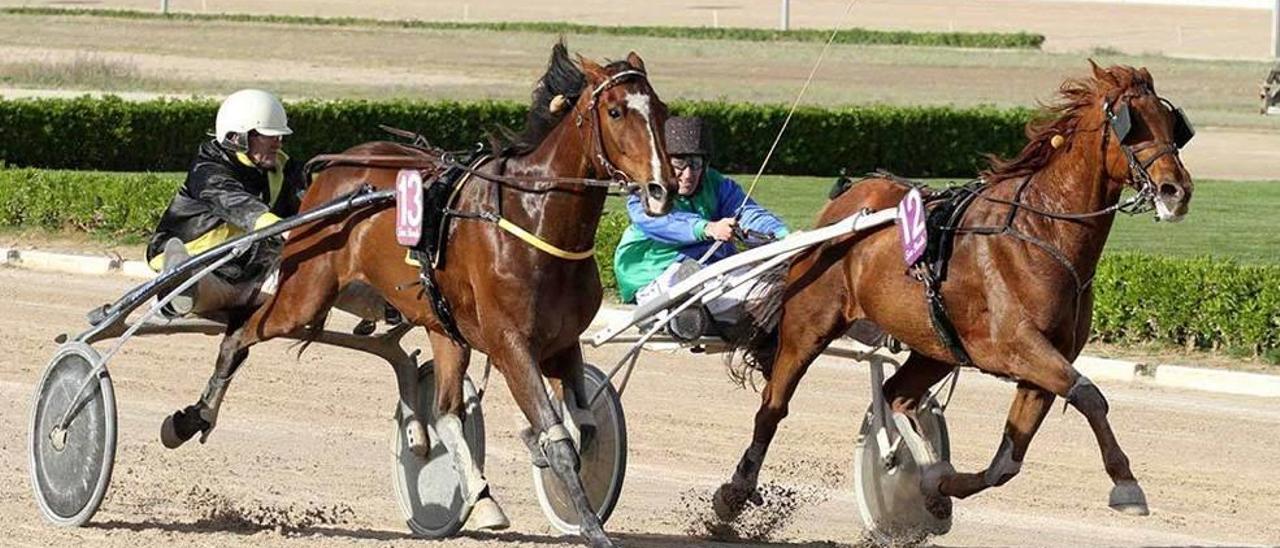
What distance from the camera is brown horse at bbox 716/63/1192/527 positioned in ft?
20.6

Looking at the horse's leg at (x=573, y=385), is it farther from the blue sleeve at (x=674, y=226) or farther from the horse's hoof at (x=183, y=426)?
the horse's hoof at (x=183, y=426)

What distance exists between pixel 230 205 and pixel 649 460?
2.29m

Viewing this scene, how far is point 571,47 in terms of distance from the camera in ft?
147

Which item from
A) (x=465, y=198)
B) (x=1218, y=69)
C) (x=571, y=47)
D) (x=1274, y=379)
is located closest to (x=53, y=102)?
(x=1274, y=379)

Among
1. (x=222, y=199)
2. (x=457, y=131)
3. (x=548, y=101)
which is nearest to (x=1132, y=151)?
(x=548, y=101)

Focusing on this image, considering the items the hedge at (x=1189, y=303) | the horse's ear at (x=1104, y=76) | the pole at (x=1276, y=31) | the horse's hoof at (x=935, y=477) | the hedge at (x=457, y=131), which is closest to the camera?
the horse's ear at (x=1104, y=76)

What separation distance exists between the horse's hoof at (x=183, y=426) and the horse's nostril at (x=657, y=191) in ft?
7.27

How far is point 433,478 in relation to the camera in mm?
7168

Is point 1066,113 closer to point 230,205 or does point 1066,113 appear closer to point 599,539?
point 599,539

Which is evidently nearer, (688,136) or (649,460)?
(688,136)

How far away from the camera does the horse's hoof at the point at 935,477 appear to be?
6918 mm

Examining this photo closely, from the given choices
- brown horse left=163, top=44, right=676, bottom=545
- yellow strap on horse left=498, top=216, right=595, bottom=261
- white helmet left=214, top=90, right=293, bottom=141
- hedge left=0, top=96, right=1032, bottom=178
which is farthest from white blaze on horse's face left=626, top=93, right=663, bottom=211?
hedge left=0, top=96, right=1032, bottom=178

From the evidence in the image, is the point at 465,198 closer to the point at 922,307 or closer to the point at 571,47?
the point at 922,307

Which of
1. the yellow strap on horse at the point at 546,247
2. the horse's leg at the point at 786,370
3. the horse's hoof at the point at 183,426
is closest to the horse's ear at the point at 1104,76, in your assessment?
the horse's leg at the point at 786,370
